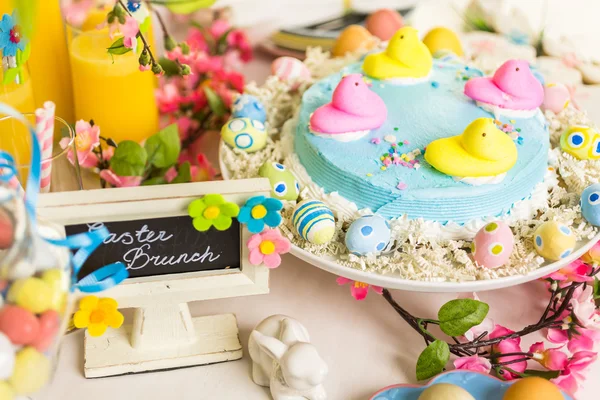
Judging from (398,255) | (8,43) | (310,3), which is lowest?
(398,255)

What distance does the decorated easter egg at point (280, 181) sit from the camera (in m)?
0.91

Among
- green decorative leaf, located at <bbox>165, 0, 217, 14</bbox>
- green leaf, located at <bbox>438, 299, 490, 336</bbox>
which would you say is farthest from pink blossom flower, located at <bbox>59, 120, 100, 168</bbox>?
green leaf, located at <bbox>438, 299, 490, 336</bbox>

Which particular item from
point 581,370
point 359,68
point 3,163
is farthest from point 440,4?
point 3,163

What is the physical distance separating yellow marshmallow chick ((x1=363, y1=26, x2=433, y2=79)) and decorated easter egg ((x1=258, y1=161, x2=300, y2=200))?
28 cm

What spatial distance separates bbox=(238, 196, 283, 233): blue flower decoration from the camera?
718 mm

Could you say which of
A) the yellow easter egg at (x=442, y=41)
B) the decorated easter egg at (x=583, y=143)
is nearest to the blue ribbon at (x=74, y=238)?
the decorated easter egg at (x=583, y=143)

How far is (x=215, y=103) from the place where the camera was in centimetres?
122

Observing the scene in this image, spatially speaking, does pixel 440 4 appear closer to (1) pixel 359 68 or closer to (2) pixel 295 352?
(1) pixel 359 68

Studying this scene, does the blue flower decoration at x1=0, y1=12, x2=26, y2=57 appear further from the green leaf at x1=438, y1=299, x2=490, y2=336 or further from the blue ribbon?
the green leaf at x1=438, y1=299, x2=490, y2=336

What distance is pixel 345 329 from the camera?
922 mm

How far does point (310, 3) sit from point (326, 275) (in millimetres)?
844

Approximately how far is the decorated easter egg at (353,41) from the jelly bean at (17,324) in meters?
0.96

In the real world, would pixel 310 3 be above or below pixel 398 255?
above

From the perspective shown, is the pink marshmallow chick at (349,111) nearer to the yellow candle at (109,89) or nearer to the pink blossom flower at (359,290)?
the pink blossom flower at (359,290)
